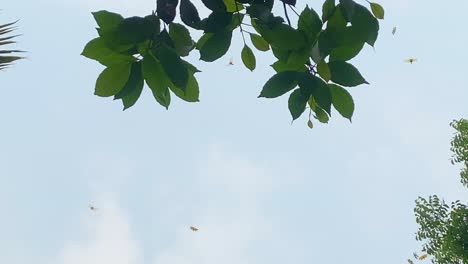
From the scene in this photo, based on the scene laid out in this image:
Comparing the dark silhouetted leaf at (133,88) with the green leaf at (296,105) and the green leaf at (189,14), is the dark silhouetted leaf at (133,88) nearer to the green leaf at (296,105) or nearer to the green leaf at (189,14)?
the green leaf at (189,14)

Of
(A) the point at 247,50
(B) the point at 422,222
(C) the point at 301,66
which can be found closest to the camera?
(C) the point at 301,66

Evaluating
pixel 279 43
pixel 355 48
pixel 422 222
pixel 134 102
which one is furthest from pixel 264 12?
pixel 422 222

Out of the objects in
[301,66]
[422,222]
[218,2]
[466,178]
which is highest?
[218,2]

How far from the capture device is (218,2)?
1706mm

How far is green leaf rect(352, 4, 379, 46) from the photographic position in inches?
61.4

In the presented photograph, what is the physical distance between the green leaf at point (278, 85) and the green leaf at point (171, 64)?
22 centimetres

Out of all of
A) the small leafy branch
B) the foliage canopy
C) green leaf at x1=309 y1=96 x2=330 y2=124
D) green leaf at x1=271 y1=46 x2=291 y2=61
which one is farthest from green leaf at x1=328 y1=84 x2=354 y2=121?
the foliage canopy

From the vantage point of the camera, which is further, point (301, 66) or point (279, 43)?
point (301, 66)

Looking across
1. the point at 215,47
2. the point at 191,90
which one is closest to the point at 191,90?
the point at 191,90

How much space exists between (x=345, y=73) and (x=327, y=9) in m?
0.16

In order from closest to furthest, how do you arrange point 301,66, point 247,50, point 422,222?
point 301,66 < point 247,50 < point 422,222

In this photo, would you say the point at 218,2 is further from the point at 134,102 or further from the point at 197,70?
the point at 134,102

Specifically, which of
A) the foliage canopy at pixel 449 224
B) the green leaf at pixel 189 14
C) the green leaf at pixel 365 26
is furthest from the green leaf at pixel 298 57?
the foliage canopy at pixel 449 224

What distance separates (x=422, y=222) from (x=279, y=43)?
12.4 metres
